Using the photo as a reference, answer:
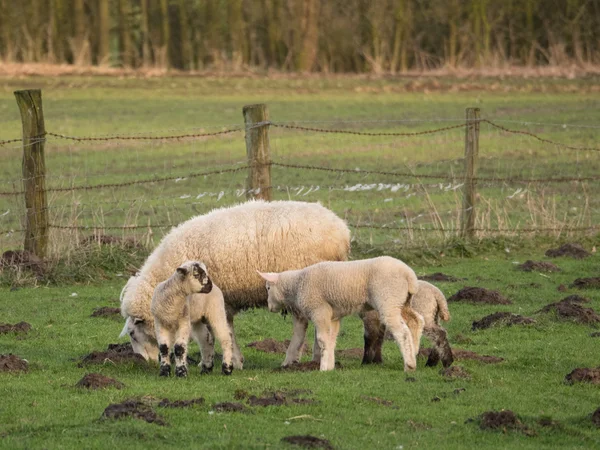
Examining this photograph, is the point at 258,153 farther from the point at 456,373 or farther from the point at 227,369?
the point at 456,373

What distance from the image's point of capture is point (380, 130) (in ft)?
93.7

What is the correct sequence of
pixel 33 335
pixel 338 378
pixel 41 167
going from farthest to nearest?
pixel 41 167 < pixel 33 335 < pixel 338 378

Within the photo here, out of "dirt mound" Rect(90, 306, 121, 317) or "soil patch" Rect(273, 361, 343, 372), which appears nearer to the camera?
"soil patch" Rect(273, 361, 343, 372)

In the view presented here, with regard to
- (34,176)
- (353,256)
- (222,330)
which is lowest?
(353,256)

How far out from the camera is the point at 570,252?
16.0 metres

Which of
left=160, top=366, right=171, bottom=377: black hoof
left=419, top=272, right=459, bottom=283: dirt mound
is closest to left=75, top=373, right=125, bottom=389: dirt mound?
left=160, top=366, right=171, bottom=377: black hoof

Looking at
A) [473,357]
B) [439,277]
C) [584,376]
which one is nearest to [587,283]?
[439,277]

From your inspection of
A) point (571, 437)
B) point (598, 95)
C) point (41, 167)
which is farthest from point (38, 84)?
point (571, 437)

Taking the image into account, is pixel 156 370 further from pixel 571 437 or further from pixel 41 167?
pixel 41 167

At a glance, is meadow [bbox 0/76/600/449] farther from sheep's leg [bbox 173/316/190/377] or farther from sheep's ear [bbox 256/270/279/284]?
sheep's ear [bbox 256/270/279/284]

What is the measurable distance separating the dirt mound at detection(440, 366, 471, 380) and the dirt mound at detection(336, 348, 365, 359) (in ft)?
4.75

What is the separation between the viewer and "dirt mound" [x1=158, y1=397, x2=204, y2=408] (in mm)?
8047

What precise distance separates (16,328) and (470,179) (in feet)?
23.8

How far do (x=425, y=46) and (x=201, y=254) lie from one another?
41080mm
